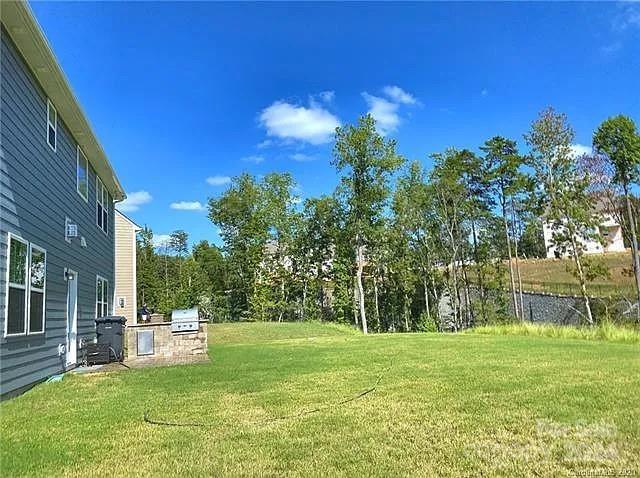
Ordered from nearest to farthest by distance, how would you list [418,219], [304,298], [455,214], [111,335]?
[111,335] < [455,214] < [418,219] < [304,298]

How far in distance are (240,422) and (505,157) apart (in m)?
25.2

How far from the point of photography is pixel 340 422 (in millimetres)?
4227

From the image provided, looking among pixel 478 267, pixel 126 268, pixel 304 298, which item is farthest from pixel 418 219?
pixel 126 268

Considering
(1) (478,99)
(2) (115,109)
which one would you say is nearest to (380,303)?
(1) (478,99)

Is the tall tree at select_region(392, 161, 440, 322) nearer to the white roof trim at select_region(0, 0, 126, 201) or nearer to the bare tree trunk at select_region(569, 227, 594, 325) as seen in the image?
the bare tree trunk at select_region(569, 227, 594, 325)

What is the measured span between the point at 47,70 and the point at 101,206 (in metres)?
6.40

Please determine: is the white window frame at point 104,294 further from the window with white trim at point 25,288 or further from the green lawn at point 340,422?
the green lawn at point 340,422

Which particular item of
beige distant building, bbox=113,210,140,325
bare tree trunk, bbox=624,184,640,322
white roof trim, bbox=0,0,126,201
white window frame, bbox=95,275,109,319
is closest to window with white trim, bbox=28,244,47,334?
white roof trim, bbox=0,0,126,201

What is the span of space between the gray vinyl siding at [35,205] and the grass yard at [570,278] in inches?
804

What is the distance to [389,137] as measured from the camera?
27.9 metres

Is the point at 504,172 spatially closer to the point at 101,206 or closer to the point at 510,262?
the point at 510,262

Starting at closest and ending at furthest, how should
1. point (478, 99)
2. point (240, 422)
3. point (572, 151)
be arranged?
1. point (240, 422)
2. point (478, 99)
3. point (572, 151)

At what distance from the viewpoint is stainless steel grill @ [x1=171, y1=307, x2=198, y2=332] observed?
9.32 m

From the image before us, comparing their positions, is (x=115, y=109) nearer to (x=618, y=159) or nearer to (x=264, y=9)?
(x=264, y=9)
